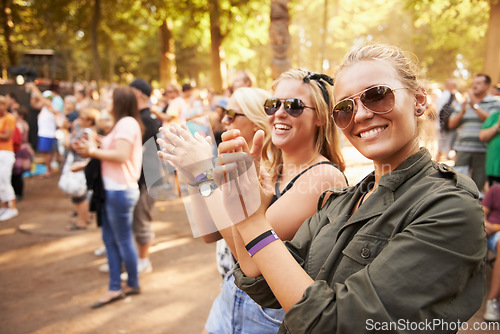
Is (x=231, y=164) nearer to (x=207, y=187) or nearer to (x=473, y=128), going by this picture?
(x=207, y=187)

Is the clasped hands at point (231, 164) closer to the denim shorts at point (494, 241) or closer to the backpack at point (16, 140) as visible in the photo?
the denim shorts at point (494, 241)

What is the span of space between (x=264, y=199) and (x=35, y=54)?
27.0 meters

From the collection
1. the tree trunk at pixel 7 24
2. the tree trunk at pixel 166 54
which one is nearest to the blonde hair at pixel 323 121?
the tree trunk at pixel 166 54

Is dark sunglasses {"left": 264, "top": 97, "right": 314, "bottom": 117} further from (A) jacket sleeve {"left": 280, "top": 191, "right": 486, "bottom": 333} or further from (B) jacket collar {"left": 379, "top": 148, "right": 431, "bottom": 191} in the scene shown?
(A) jacket sleeve {"left": 280, "top": 191, "right": 486, "bottom": 333}

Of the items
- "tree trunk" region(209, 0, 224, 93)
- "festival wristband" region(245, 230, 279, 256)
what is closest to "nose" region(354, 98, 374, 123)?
"festival wristband" region(245, 230, 279, 256)

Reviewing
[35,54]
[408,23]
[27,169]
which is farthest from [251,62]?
[27,169]

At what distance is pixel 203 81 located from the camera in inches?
1721

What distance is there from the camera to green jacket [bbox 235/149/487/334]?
936 millimetres

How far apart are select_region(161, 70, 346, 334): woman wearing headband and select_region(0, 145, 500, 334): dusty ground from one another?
0.48m

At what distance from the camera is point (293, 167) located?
2.16 m

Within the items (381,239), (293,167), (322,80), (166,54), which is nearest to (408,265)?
(381,239)

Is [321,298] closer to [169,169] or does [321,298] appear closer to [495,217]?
[169,169]

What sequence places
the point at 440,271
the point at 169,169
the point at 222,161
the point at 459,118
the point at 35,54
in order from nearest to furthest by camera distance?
the point at 440,271 → the point at 222,161 → the point at 169,169 → the point at 459,118 → the point at 35,54

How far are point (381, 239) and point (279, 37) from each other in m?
7.08
